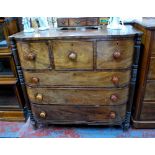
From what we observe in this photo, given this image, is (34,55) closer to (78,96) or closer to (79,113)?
(78,96)

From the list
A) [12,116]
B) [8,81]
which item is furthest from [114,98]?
[12,116]

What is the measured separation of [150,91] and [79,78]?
0.63 metres

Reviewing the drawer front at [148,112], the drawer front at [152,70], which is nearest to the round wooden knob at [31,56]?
the drawer front at [152,70]

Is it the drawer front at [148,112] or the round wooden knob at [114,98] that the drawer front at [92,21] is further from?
the drawer front at [148,112]

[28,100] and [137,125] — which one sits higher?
[28,100]

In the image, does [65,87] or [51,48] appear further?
[65,87]

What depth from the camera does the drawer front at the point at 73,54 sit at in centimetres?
114

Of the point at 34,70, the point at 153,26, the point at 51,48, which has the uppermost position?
the point at 153,26

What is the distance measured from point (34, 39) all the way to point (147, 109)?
1.16 meters

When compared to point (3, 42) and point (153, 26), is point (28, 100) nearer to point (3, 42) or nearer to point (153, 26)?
point (3, 42)

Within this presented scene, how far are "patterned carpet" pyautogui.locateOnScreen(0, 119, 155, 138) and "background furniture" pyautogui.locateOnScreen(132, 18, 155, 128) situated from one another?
86 millimetres

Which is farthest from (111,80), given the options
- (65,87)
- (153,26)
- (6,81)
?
(6,81)
